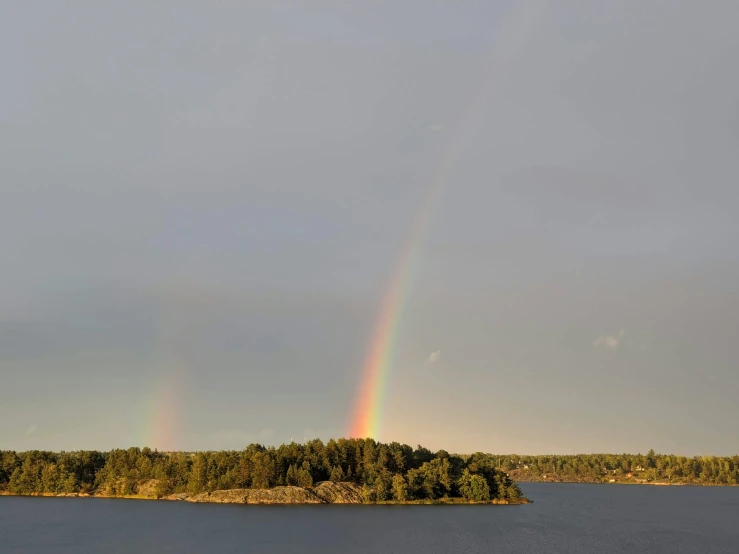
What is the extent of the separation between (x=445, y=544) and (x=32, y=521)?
93.8 meters

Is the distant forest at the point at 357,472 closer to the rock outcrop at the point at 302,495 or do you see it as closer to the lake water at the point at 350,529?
the rock outcrop at the point at 302,495

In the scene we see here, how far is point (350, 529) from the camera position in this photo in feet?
409

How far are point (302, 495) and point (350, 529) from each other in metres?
54.7

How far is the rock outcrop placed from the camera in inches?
6924

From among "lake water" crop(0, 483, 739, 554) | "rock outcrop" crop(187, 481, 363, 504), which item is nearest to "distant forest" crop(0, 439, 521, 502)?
"rock outcrop" crop(187, 481, 363, 504)

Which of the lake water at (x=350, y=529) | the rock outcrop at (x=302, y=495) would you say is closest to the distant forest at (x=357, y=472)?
the rock outcrop at (x=302, y=495)

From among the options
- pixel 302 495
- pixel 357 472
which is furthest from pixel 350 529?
pixel 357 472

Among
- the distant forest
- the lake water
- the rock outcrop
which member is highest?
the distant forest

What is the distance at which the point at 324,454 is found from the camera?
608ft

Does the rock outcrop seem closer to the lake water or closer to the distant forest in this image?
the distant forest

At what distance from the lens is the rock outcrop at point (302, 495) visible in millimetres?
175875

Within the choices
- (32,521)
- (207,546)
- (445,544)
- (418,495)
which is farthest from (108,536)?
(418,495)

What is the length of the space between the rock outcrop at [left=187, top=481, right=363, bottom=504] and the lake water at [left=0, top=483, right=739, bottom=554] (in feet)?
24.8

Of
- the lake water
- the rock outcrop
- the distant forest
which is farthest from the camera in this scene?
the distant forest
